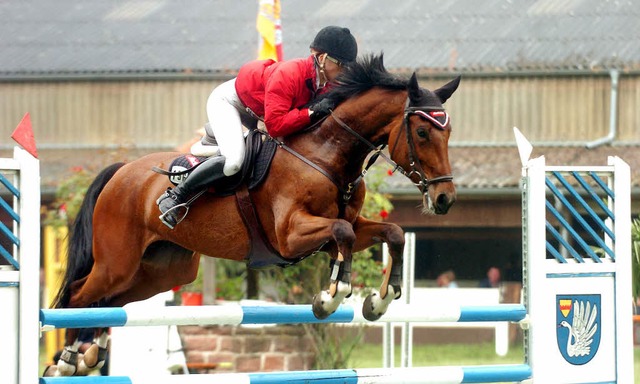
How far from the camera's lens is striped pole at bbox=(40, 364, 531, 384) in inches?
174

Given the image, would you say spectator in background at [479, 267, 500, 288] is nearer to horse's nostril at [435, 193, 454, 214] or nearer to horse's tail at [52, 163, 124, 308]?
horse's tail at [52, 163, 124, 308]

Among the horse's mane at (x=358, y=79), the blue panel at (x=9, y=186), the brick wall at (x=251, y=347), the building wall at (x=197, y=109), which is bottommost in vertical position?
the brick wall at (x=251, y=347)

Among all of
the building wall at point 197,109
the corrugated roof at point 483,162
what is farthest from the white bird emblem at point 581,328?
the building wall at point 197,109

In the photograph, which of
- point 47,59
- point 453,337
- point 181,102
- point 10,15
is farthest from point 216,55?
point 453,337

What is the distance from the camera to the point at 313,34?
53.4 feet

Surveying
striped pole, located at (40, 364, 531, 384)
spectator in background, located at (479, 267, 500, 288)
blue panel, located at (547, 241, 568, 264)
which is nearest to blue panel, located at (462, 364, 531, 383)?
striped pole, located at (40, 364, 531, 384)

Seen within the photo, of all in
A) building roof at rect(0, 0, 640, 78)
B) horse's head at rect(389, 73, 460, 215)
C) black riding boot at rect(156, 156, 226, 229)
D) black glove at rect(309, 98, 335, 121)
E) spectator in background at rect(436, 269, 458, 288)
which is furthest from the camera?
building roof at rect(0, 0, 640, 78)

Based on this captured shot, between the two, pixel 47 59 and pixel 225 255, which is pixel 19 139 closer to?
pixel 225 255

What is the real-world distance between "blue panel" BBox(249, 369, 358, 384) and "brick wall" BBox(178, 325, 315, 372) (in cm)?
418

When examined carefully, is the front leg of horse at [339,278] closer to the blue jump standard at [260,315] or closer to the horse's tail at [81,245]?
the blue jump standard at [260,315]

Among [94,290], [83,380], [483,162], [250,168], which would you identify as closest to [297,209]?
[250,168]

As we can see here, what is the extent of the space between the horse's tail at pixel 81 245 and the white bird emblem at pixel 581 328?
236 centimetres

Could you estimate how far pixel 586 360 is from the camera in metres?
5.25

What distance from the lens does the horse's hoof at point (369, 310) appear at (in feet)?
15.6
